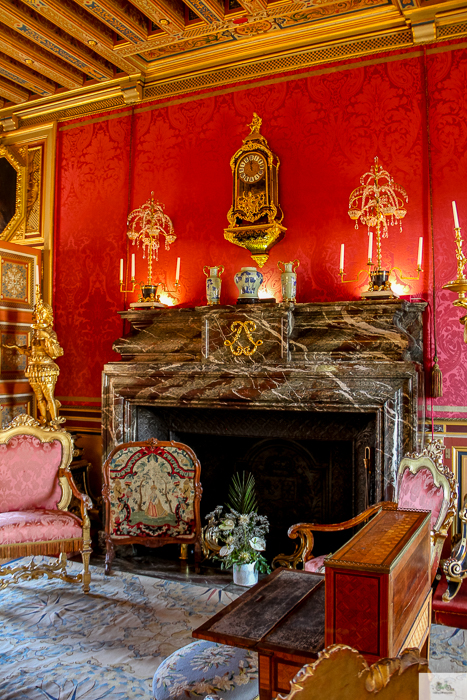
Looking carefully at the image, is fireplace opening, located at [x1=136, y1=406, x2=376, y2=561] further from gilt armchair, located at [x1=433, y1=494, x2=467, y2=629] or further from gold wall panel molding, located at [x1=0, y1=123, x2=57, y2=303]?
gold wall panel molding, located at [x1=0, y1=123, x2=57, y2=303]

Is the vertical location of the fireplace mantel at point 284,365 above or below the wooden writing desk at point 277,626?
above

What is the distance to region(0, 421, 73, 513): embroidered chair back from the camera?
4188 mm

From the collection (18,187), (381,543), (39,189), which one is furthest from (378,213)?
(18,187)

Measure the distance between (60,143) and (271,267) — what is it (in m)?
2.71

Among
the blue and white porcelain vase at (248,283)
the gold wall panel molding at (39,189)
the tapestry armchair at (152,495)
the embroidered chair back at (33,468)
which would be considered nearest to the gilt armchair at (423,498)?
the tapestry armchair at (152,495)

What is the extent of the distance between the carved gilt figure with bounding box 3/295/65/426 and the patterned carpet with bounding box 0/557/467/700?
5.39 ft

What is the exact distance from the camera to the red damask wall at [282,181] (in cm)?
421

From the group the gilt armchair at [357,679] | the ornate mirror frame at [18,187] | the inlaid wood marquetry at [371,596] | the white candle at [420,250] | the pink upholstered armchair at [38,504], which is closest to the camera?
the gilt armchair at [357,679]

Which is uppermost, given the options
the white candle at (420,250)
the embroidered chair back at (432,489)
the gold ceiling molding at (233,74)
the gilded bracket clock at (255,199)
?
the gold ceiling molding at (233,74)

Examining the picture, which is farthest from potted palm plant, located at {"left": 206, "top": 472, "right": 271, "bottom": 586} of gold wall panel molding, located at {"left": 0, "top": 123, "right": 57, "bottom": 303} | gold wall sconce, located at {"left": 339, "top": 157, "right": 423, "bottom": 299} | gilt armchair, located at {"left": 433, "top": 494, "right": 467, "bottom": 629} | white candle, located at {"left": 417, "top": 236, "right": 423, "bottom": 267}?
gold wall panel molding, located at {"left": 0, "top": 123, "right": 57, "bottom": 303}

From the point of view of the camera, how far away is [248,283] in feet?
14.6

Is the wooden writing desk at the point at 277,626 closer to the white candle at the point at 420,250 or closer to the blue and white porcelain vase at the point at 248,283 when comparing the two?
the blue and white porcelain vase at the point at 248,283

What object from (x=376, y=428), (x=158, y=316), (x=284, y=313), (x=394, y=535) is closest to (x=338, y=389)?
(x=376, y=428)

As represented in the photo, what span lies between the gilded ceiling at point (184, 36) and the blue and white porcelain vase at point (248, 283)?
1.75 meters
